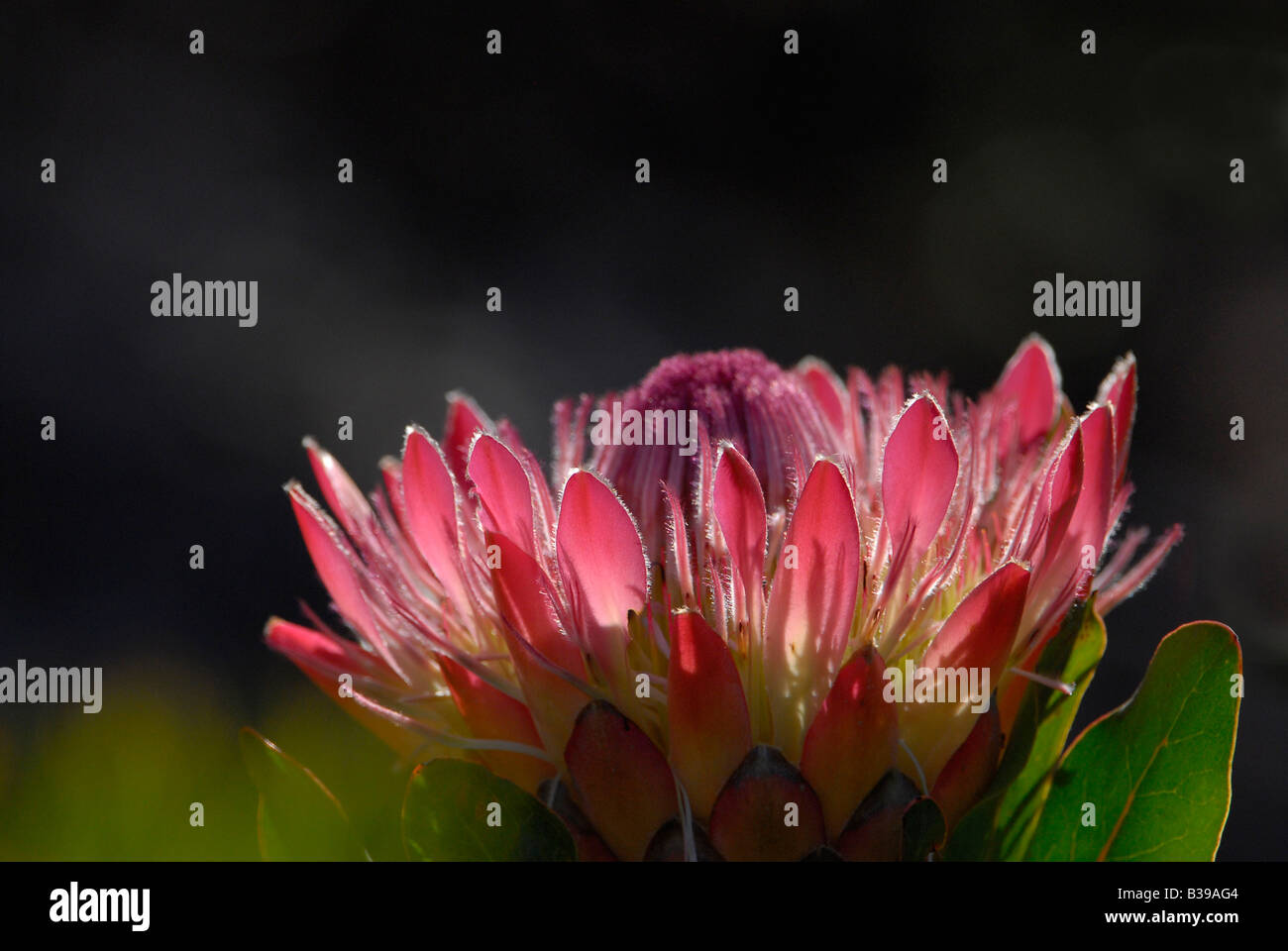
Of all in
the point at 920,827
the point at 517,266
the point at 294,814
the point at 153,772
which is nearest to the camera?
the point at 920,827

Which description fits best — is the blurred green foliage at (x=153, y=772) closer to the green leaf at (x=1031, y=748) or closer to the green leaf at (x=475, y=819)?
the green leaf at (x=475, y=819)

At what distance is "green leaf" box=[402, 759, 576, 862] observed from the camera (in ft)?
2.54

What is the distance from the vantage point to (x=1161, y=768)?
2.67ft

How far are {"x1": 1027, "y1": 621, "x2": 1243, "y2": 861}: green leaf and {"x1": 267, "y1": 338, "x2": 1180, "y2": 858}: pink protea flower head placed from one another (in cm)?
8

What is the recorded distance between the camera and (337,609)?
97 centimetres

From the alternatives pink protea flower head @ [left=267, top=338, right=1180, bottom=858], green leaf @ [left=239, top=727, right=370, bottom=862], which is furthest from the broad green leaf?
green leaf @ [left=239, top=727, right=370, bottom=862]

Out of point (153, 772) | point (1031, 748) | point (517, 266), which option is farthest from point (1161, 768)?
point (517, 266)

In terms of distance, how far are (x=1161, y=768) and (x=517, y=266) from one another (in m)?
1.70

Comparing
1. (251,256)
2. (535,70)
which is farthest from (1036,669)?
(251,256)

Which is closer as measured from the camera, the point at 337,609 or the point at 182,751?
the point at 337,609

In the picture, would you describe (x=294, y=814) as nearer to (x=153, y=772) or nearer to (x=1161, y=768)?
(x=153, y=772)

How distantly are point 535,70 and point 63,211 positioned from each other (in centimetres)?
95
